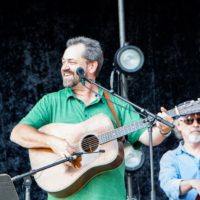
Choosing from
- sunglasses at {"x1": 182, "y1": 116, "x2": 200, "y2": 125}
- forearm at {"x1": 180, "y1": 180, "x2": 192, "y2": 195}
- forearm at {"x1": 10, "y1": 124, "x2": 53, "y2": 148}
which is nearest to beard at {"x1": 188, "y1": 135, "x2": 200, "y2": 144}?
sunglasses at {"x1": 182, "y1": 116, "x2": 200, "y2": 125}

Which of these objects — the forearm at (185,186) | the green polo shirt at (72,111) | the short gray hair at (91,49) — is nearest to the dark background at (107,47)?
the short gray hair at (91,49)

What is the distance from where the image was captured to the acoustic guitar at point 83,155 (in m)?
4.00

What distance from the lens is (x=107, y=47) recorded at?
6105mm

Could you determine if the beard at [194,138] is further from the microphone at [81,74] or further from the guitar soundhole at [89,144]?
the microphone at [81,74]

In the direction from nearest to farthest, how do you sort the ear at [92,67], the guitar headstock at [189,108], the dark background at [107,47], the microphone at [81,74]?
the guitar headstock at [189,108]
the microphone at [81,74]
the ear at [92,67]
the dark background at [107,47]

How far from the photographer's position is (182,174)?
415 cm

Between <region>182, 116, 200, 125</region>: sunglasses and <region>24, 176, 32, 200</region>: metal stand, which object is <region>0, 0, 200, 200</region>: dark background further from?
<region>24, 176, 32, 200</region>: metal stand

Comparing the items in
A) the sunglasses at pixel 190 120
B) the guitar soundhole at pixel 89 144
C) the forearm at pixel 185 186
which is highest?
the sunglasses at pixel 190 120

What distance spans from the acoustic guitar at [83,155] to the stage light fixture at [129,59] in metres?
0.36

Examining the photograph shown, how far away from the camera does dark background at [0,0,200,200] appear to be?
596 centimetres

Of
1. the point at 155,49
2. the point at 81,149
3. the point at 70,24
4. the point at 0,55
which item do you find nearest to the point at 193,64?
the point at 155,49

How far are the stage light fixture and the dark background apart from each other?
177cm

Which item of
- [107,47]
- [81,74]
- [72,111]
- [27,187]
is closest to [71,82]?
[72,111]

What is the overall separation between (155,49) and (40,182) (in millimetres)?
2380
